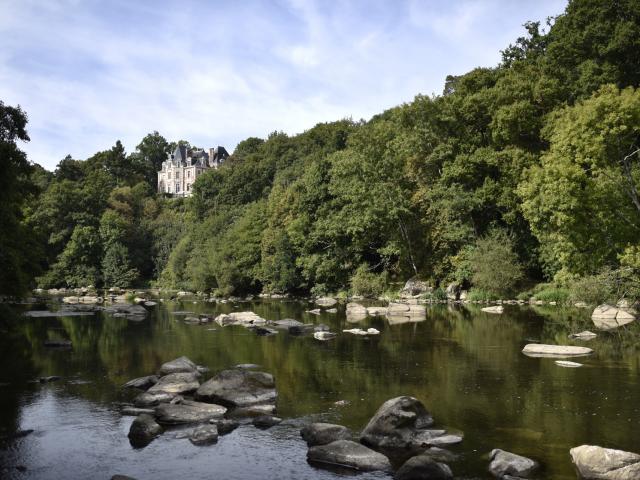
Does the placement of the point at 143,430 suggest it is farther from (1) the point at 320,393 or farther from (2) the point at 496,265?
(2) the point at 496,265

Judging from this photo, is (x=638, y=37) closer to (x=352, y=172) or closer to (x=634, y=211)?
(x=634, y=211)

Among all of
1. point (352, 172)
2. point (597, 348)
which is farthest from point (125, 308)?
point (597, 348)

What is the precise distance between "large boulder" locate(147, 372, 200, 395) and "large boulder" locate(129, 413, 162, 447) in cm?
292

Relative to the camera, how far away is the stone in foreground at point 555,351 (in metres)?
22.3

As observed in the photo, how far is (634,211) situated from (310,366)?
88.7ft

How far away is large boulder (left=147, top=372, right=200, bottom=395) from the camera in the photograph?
1703 centimetres

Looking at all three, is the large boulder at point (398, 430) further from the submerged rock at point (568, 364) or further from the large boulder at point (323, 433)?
the submerged rock at point (568, 364)

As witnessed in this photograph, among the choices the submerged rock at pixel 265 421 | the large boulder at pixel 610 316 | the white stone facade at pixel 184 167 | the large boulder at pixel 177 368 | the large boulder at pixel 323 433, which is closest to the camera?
the large boulder at pixel 323 433

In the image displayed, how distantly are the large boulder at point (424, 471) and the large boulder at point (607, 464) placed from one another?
247cm

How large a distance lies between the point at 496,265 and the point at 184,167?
129 metres

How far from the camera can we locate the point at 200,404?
15.5 m

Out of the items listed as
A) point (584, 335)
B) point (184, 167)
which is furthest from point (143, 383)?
point (184, 167)

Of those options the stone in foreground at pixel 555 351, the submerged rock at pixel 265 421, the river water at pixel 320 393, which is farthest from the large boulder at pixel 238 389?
the stone in foreground at pixel 555 351

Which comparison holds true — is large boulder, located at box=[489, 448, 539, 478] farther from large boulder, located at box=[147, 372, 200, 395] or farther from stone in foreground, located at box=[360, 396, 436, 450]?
large boulder, located at box=[147, 372, 200, 395]
